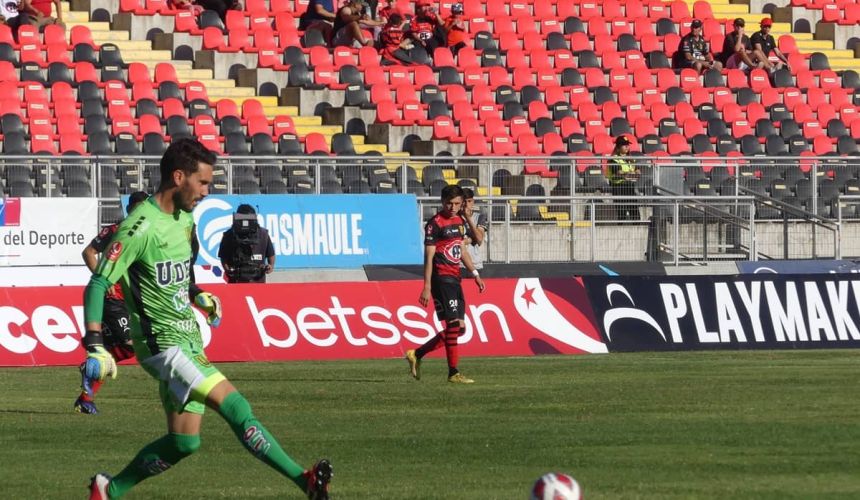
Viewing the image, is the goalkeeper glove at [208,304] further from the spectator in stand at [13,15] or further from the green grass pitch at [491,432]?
the spectator in stand at [13,15]

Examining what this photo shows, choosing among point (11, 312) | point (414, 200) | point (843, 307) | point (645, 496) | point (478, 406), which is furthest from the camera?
point (414, 200)

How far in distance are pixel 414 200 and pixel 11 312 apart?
8.48 m

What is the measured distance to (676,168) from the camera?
3058 cm

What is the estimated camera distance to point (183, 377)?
29.4 feet

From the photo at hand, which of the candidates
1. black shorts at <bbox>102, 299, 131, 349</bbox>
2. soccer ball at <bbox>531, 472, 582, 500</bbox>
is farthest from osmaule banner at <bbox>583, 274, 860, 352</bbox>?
soccer ball at <bbox>531, 472, 582, 500</bbox>

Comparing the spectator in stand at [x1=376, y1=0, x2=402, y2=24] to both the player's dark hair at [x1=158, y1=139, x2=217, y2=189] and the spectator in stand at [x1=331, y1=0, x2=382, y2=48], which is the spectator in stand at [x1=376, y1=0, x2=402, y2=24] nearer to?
the spectator in stand at [x1=331, y1=0, x2=382, y2=48]

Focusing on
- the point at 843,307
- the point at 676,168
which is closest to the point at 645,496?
the point at 843,307

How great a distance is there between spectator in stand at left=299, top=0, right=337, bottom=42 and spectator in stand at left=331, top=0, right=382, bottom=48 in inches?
6.2

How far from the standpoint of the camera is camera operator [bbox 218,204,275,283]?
2520 cm

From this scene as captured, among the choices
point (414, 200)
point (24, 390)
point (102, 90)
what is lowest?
point (24, 390)

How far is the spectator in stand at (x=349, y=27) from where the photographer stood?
3662cm

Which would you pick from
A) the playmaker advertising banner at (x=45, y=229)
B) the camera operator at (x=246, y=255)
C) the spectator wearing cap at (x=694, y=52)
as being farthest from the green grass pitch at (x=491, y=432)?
the spectator wearing cap at (x=694, y=52)

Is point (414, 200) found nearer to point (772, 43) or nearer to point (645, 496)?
point (772, 43)

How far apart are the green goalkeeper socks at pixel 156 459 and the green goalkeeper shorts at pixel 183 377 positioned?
162mm
